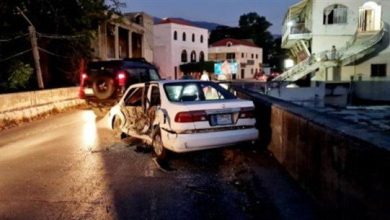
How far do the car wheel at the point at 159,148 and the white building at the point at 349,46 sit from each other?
33310 millimetres

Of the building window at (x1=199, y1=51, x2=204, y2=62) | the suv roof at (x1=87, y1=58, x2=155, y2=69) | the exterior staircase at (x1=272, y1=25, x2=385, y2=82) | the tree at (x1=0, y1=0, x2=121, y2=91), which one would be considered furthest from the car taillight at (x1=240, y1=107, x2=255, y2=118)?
the building window at (x1=199, y1=51, x2=204, y2=62)

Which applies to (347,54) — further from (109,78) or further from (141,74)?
(109,78)

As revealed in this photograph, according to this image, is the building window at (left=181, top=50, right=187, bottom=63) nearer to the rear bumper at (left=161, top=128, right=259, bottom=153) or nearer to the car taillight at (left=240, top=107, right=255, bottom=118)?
the car taillight at (left=240, top=107, right=255, bottom=118)

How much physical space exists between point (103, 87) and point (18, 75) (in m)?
7.63

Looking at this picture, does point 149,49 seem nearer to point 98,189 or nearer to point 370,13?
point 370,13

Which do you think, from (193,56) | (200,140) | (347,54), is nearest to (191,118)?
(200,140)

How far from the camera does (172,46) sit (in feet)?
204

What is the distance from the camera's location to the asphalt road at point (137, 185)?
5223 millimetres

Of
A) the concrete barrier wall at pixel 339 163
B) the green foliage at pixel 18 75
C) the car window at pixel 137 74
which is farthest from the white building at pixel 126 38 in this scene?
the concrete barrier wall at pixel 339 163

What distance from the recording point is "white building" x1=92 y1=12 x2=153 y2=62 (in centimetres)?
3231

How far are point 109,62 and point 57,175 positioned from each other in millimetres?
8576

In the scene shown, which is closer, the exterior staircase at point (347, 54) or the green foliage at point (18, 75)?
the green foliage at point (18, 75)

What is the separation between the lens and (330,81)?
1607 inches

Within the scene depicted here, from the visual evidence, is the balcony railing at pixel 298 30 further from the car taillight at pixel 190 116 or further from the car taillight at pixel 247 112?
the car taillight at pixel 190 116
